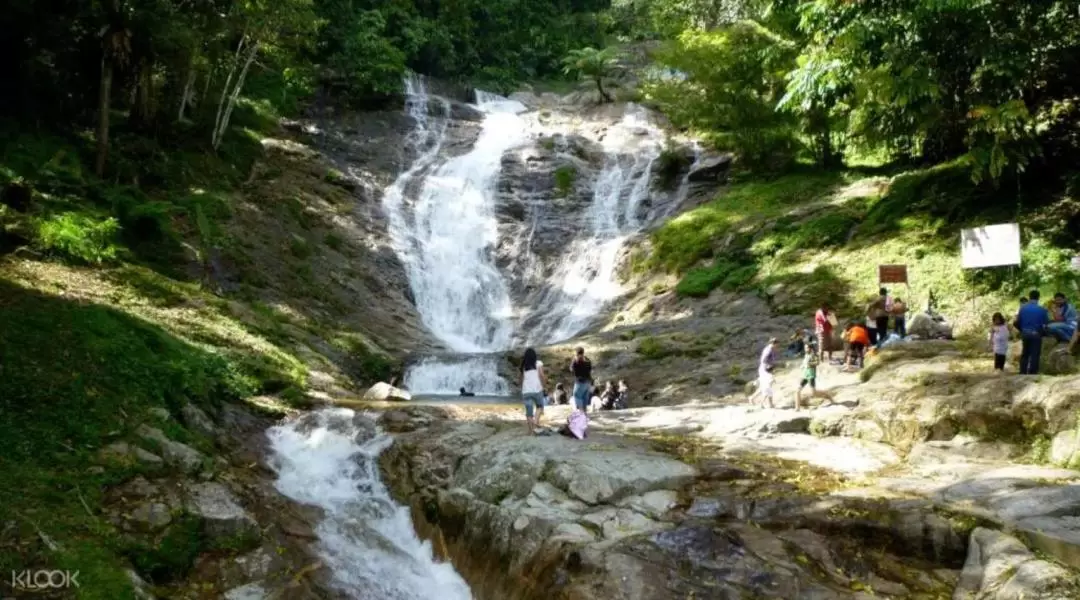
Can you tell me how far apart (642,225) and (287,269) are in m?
13.7

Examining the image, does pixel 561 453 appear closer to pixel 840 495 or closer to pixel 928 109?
pixel 840 495

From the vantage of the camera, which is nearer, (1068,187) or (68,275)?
(68,275)

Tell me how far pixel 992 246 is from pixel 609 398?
861cm

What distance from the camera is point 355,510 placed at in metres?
10.4

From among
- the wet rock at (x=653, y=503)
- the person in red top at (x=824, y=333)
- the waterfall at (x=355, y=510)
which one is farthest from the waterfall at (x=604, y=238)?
the wet rock at (x=653, y=503)

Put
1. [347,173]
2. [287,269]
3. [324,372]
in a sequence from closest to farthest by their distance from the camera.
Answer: [324,372], [287,269], [347,173]

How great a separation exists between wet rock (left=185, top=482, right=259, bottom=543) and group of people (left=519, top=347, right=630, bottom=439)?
14.1ft

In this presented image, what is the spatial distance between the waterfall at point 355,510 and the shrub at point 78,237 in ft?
19.2

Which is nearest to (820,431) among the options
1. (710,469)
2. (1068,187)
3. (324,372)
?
(710,469)

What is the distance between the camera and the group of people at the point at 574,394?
11266 millimetres

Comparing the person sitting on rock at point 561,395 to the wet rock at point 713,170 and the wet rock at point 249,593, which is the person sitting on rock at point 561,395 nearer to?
the wet rock at point 249,593

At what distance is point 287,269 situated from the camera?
71.9 feet

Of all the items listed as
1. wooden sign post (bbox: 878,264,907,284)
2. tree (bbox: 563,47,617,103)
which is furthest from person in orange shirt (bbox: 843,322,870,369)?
tree (bbox: 563,47,617,103)

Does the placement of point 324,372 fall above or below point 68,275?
below
